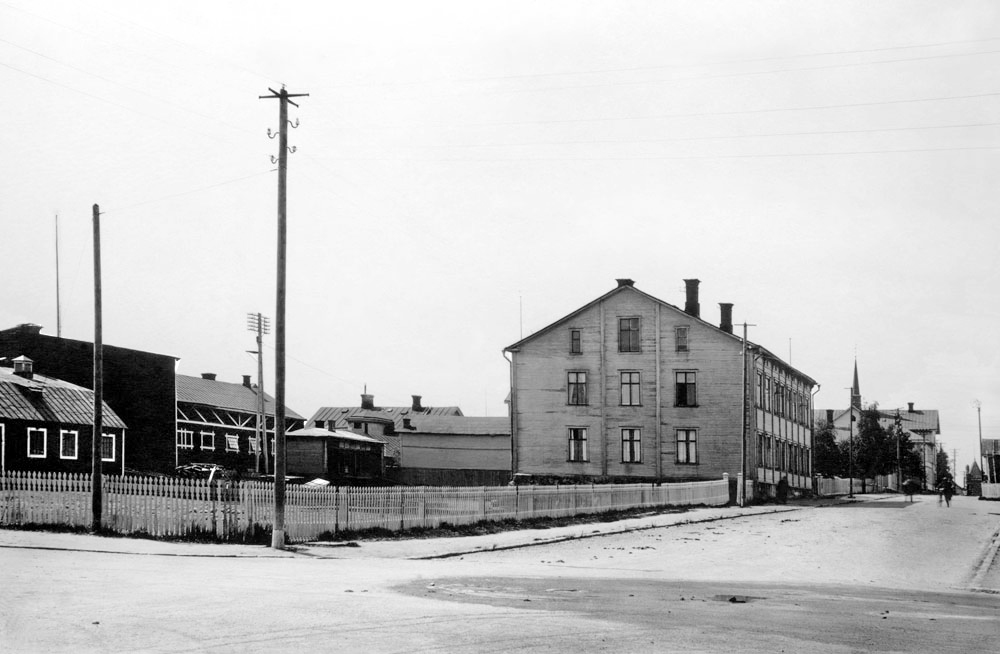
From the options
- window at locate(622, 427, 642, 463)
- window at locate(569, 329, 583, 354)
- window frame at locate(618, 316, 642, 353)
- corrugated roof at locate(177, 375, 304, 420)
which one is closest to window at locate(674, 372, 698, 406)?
window frame at locate(618, 316, 642, 353)

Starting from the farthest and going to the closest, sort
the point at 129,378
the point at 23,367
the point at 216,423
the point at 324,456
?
the point at 216,423
the point at 324,456
the point at 129,378
the point at 23,367

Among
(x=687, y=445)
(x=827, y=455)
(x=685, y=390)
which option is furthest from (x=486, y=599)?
(x=827, y=455)

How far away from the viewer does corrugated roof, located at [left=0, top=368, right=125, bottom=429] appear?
43.4 meters

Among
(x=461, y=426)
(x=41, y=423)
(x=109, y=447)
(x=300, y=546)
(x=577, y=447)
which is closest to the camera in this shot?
(x=300, y=546)

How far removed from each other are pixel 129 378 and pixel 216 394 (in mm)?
17515

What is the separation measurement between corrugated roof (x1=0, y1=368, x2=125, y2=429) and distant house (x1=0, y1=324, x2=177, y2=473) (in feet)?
23.6

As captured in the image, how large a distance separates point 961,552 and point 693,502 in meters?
20.3

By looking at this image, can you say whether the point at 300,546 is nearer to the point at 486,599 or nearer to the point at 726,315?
the point at 486,599

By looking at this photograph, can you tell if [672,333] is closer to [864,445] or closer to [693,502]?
[693,502]

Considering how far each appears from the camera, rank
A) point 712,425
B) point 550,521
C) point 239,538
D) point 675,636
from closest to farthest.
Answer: point 675,636 → point 239,538 → point 550,521 → point 712,425

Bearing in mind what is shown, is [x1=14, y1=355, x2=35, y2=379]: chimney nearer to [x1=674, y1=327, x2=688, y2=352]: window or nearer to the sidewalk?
the sidewalk

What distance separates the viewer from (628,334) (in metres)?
56.1

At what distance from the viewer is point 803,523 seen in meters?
35.2

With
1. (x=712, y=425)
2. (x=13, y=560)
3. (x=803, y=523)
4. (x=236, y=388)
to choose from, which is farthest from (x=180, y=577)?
(x=236, y=388)
